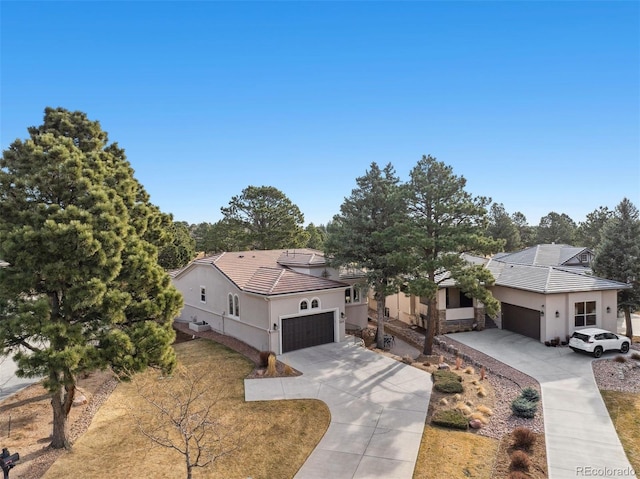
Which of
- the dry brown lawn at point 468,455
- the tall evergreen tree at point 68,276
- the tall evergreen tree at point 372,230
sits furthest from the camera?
the tall evergreen tree at point 372,230

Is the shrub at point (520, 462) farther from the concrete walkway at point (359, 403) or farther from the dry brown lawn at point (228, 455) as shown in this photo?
the dry brown lawn at point (228, 455)

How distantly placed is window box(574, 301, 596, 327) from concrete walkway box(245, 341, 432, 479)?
1196cm

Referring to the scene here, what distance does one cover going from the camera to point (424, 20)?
51.1ft

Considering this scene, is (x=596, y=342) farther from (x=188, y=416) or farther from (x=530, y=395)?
(x=188, y=416)

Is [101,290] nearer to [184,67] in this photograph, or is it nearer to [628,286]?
[184,67]

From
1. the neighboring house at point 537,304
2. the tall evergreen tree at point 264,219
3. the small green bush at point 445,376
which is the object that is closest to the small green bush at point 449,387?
the small green bush at point 445,376

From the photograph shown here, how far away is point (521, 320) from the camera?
2400 centimetres

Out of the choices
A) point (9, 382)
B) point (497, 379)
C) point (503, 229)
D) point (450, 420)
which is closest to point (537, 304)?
point (497, 379)

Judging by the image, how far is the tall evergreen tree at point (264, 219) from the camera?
1897 inches

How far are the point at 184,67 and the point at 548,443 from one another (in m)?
20.2

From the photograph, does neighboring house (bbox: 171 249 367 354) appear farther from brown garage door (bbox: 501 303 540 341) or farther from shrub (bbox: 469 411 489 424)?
shrub (bbox: 469 411 489 424)

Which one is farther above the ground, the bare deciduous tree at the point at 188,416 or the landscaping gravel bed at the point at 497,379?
the bare deciduous tree at the point at 188,416

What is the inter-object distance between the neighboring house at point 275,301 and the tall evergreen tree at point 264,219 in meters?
20.5

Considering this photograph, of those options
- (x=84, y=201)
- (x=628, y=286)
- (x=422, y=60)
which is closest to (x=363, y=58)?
(x=422, y=60)
